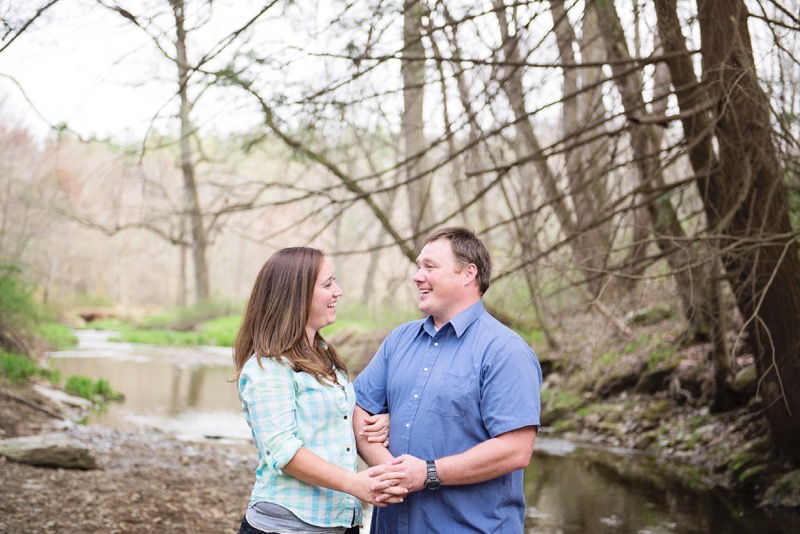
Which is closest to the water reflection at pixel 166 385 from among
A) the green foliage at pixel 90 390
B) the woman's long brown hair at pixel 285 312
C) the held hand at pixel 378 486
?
the green foliage at pixel 90 390

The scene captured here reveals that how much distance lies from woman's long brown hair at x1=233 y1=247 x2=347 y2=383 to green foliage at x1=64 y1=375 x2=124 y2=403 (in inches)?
393

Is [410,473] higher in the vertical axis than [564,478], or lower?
higher

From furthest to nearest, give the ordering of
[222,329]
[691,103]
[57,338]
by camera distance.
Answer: [222,329] < [57,338] < [691,103]

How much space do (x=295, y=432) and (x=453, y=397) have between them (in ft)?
1.79

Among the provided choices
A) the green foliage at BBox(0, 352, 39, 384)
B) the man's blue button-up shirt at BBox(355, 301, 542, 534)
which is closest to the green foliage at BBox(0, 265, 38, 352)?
the green foliage at BBox(0, 352, 39, 384)

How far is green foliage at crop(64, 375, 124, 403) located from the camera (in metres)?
11.9

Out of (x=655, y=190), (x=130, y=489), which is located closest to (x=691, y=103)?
(x=655, y=190)

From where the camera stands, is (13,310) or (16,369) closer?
(16,369)

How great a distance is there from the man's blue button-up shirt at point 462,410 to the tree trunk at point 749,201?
2.91 meters

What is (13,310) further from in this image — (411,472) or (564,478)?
(411,472)

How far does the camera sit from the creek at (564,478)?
260 inches

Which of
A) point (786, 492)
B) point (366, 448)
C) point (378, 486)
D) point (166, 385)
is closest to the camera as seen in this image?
point (378, 486)

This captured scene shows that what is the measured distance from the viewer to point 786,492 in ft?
23.0

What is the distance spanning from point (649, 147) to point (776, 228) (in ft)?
10.4
